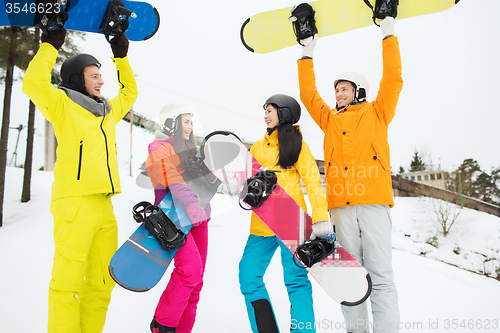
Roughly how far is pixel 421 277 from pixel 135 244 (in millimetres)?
4381

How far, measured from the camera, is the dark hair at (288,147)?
2197 millimetres

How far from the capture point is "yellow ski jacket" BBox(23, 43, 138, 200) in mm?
1782

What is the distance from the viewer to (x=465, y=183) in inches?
625

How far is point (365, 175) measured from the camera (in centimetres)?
217

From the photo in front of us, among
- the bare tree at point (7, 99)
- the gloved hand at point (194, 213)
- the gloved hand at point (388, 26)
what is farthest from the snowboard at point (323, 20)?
the bare tree at point (7, 99)

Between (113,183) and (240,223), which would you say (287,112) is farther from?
(240,223)

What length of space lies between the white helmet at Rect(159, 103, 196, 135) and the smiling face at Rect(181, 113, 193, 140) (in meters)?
0.04

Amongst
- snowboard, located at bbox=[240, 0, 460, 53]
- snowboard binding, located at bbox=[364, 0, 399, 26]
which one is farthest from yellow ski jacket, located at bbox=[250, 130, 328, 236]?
snowboard binding, located at bbox=[364, 0, 399, 26]

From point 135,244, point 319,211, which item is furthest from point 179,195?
point 319,211

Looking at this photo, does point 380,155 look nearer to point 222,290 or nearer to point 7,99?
point 222,290

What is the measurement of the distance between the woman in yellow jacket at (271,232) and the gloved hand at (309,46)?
400 millimetres

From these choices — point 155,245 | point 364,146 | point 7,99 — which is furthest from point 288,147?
point 7,99

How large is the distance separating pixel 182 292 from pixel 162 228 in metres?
0.47

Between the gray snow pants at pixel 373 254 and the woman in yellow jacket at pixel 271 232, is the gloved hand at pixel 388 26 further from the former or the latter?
the gray snow pants at pixel 373 254
